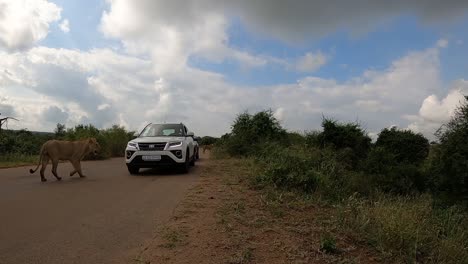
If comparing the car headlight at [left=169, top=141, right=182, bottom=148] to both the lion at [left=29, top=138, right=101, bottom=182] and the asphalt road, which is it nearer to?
the asphalt road

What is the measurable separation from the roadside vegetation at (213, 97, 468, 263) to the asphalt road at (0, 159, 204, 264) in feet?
7.70

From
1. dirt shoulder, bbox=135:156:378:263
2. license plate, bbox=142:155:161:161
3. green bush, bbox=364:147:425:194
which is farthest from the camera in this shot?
green bush, bbox=364:147:425:194

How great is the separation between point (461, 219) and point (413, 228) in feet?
14.0

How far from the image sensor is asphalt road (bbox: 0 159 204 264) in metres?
4.75

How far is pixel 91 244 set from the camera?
5.04m

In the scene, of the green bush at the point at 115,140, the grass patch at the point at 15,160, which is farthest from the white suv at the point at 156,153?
the green bush at the point at 115,140

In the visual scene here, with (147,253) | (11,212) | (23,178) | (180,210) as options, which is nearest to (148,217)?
(180,210)

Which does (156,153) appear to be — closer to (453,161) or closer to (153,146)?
(153,146)

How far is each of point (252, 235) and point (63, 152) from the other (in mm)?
7965

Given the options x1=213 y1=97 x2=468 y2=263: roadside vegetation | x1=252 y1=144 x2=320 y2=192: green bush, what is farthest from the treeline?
x1=252 y1=144 x2=320 y2=192: green bush

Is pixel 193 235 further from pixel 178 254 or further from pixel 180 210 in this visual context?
pixel 180 210

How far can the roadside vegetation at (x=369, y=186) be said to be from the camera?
18.6ft

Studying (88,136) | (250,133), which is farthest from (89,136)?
(250,133)

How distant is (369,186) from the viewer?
15445 millimetres
